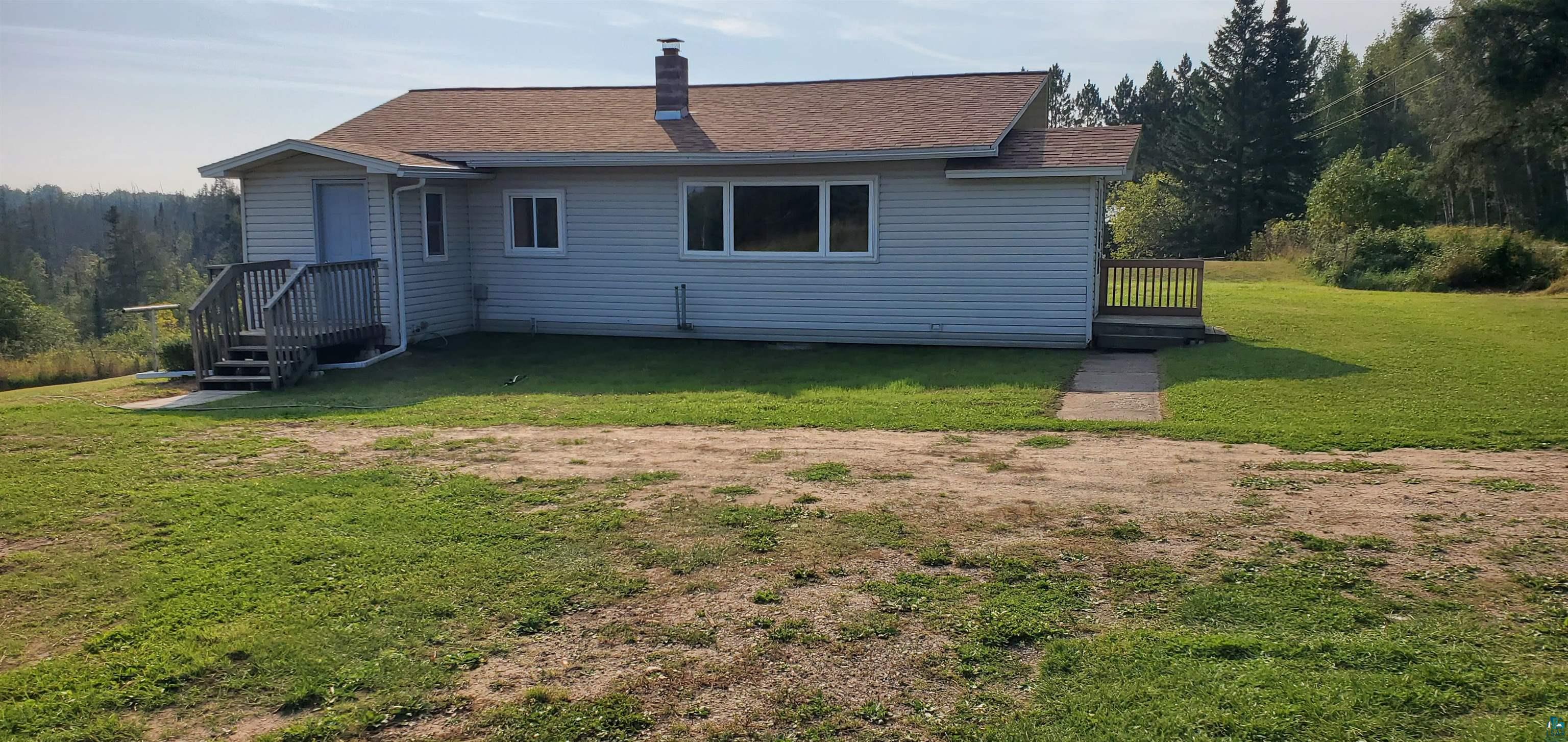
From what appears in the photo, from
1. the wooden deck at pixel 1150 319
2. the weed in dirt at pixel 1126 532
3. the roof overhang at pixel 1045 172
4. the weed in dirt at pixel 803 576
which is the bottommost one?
the weed in dirt at pixel 803 576

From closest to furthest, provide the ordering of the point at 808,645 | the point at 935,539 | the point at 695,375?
the point at 808,645
the point at 935,539
the point at 695,375

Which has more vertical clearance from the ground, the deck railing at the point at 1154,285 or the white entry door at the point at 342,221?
the white entry door at the point at 342,221

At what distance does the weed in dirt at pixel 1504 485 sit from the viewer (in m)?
6.57

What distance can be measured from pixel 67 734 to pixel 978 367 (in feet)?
34.0

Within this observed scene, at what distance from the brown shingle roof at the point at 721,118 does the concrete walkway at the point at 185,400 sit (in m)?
5.18

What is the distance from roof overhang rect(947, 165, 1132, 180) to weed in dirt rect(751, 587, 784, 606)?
385 inches

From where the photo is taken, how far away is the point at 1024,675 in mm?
4223

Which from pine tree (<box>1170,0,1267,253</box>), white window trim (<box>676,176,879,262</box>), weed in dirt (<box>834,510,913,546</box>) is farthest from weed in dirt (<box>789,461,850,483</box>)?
pine tree (<box>1170,0,1267,253</box>)

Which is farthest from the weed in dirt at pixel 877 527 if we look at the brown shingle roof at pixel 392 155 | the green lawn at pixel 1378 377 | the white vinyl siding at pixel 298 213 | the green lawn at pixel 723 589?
the white vinyl siding at pixel 298 213

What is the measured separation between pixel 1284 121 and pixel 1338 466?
147ft

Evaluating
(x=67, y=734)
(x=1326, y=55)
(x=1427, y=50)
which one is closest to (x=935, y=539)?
(x=67, y=734)

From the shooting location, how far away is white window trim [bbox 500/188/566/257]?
52.6ft

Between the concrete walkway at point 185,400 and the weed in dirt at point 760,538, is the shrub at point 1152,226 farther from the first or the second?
the weed in dirt at point 760,538

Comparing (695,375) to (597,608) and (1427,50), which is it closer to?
(597,608)
